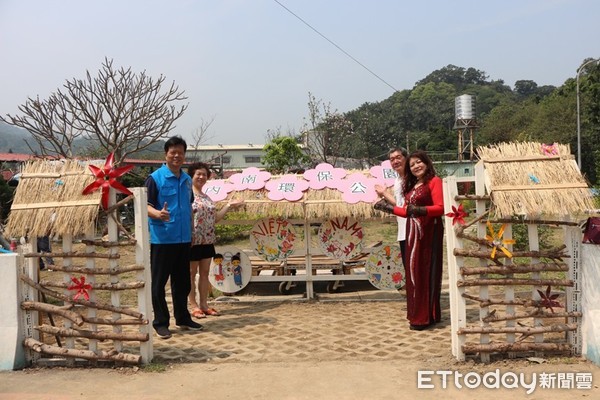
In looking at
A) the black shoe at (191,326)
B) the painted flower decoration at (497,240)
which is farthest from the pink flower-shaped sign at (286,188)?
the painted flower decoration at (497,240)

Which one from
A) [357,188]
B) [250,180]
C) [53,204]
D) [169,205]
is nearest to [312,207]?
[357,188]

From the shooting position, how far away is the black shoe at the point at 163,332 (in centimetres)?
502

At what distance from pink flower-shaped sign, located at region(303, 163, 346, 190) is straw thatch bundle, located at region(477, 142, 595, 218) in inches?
106

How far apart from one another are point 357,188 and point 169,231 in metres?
2.56

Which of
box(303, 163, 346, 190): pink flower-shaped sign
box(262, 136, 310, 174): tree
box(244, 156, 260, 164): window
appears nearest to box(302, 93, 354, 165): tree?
box(262, 136, 310, 174): tree

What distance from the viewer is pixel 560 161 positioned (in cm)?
416

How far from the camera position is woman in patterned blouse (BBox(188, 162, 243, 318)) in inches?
231

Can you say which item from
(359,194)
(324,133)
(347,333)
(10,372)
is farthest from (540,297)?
(324,133)

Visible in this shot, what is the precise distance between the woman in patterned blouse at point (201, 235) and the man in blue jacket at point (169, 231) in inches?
21.5

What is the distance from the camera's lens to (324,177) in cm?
682

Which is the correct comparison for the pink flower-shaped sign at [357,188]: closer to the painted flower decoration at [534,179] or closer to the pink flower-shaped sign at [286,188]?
the pink flower-shaped sign at [286,188]

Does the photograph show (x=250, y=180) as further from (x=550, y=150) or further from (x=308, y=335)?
→ (x=550, y=150)

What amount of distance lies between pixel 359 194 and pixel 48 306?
376 cm

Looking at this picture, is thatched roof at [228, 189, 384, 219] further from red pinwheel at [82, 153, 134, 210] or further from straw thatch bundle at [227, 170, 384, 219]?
red pinwheel at [82, 153, 134, 210]
